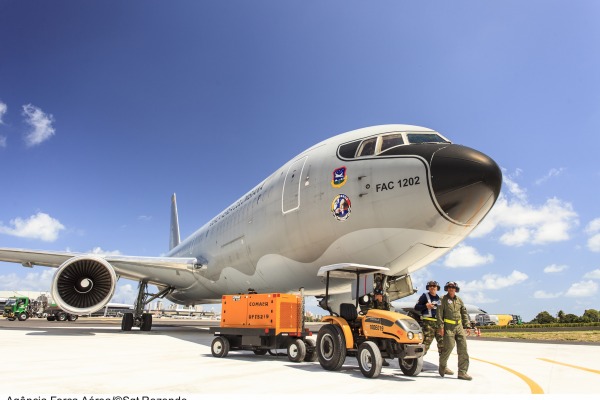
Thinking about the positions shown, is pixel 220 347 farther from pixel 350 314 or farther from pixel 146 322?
pixel 146 322

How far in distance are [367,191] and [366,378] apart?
3562 mm

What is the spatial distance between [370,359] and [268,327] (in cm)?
254

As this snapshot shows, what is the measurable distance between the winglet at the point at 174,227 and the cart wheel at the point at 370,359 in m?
31.3

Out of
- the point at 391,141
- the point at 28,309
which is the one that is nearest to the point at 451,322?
the point at 391,141

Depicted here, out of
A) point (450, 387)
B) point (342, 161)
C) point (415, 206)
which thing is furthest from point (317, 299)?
point (450, 387)

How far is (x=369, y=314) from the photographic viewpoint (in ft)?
23.3

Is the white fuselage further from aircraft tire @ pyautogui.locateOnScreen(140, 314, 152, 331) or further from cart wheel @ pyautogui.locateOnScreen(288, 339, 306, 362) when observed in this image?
aircraft tire @ pyautogui.locateOnScreen(140, 314, 152, 331)

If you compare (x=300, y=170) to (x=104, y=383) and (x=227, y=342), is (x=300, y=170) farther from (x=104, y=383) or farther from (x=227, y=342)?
(x=104, y=383)

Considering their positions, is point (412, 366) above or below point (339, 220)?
below

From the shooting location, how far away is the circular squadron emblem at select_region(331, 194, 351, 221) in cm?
876

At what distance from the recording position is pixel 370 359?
258 inches

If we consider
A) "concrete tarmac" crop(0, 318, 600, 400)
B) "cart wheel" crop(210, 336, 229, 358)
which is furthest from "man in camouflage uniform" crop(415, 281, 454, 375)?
"cart wheel" crop(210, 336, 229, 358)

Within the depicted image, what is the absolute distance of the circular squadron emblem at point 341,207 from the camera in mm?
8758

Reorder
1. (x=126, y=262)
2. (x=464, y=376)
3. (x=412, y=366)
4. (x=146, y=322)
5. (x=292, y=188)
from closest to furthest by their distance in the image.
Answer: (x=464, y=376), (x=412, y=366), (x=292, y=188), (x=126, y=262), (x=146, y=322)
